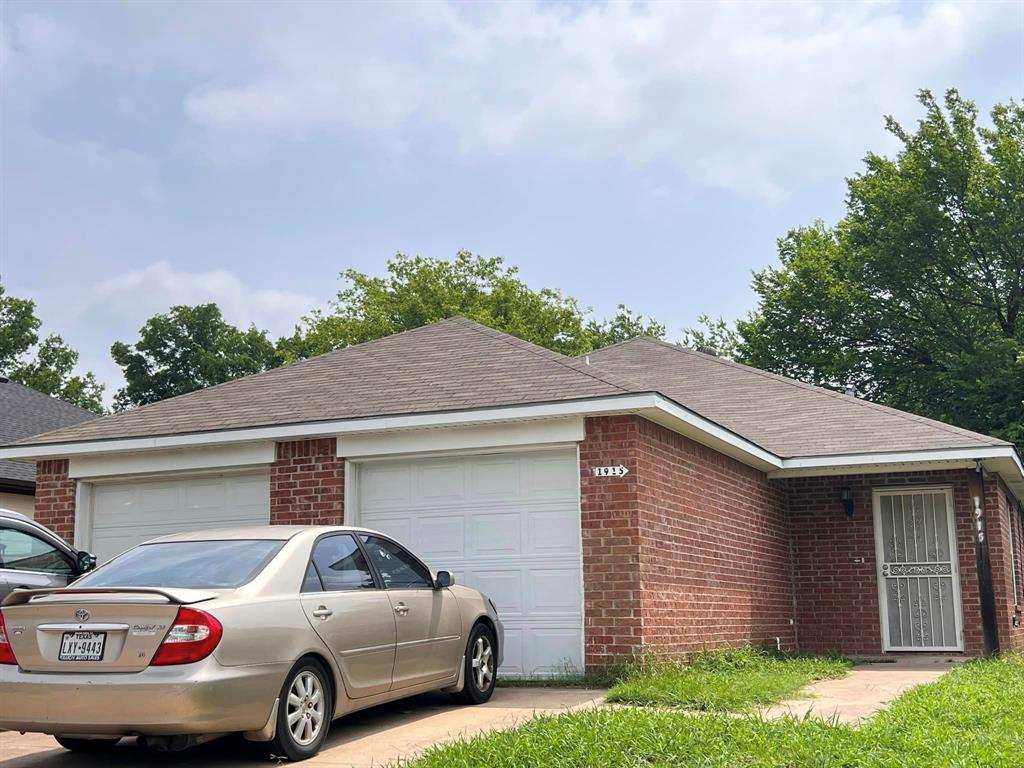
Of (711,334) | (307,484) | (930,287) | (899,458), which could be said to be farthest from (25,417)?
(711,334)

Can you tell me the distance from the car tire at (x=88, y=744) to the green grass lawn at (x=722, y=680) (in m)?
3.82

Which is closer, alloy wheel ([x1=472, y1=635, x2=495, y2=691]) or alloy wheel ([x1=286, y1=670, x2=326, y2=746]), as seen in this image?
alloy wheel ([x1=286, y1=670, x2=326, y2=746])

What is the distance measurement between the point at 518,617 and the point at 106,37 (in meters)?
8.55

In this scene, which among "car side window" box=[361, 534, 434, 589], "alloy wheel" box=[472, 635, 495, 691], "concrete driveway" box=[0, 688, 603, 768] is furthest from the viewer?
"alloy wheel" box=[472, 635, 495, 691]

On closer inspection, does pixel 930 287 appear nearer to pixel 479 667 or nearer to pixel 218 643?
pixel 479 667

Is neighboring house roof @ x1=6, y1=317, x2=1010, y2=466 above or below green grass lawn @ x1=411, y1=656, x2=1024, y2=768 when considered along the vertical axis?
above

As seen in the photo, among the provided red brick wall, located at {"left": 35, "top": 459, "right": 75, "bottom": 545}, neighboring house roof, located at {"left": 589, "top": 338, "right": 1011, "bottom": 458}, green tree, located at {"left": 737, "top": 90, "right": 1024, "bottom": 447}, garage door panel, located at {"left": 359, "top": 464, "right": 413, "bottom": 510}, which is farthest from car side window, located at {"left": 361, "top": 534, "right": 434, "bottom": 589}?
green tree, located at {"left": 737, "top": 90, "right": 1024, "bottom": 447}

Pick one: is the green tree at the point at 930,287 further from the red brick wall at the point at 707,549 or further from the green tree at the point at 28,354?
the green tree at the point at 28,354

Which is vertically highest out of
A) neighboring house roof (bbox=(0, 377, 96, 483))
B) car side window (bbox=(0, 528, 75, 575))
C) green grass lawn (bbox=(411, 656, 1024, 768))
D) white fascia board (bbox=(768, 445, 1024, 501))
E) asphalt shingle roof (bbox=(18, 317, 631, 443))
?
neighboring house roof (bbox=(0, 377, 96, 483))

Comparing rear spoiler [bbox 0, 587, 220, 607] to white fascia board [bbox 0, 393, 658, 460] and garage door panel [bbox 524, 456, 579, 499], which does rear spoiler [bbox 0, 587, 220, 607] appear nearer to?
white fascia board [bbox 0, 393, 658, 460]

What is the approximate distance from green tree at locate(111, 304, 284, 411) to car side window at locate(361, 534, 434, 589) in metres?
42.1

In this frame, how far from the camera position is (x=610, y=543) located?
10.8m

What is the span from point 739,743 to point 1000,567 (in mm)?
10439

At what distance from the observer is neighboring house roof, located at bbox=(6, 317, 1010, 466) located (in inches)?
456
